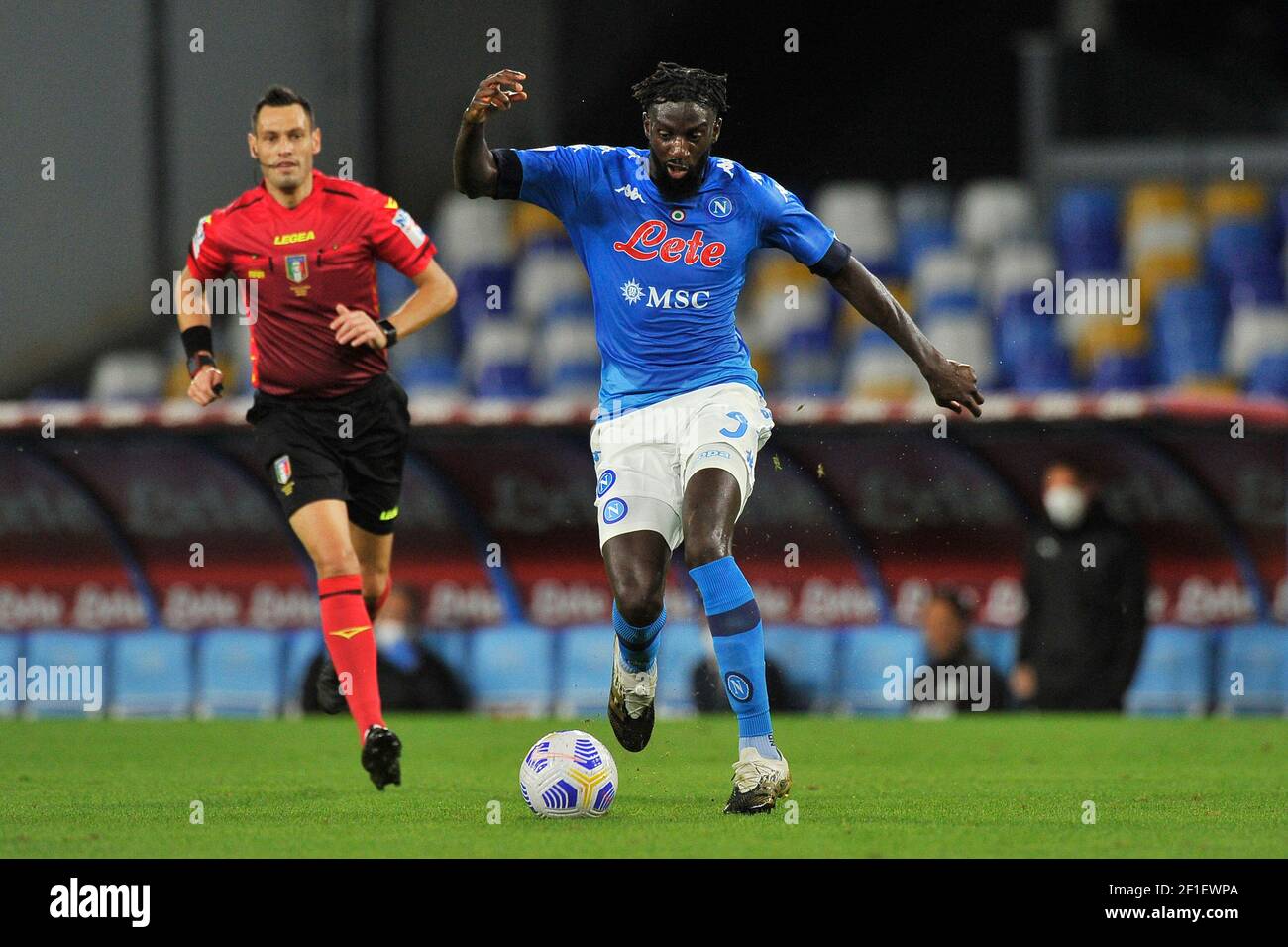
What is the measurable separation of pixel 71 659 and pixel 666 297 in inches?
356

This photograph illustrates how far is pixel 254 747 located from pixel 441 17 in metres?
8.45

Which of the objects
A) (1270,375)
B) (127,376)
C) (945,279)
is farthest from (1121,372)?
(127,376)

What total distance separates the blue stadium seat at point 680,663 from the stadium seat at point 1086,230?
19.6ft

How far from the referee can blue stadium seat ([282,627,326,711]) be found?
269 inches

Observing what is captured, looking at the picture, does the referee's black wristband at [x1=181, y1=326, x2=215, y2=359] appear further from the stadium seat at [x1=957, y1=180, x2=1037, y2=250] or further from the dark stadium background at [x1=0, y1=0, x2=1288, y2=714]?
the stadium seat at [x1=957, y1=180, x2=1037, y2=250]

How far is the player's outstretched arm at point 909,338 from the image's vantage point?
7.74m

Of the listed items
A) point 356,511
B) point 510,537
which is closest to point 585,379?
point 510,537

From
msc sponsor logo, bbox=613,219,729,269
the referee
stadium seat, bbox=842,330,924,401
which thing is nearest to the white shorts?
msc sponsor logo, bbox=613,219,729,269

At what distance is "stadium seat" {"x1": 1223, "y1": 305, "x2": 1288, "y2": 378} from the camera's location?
17.2 metres

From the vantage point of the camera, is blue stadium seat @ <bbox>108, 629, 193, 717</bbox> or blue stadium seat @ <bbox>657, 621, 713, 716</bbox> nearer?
blue stadium seat @ <bbox>657, 621, 713, 716</bbox>

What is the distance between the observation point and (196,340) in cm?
841

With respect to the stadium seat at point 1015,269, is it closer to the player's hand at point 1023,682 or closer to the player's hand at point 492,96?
the player's hand at point 1023,682

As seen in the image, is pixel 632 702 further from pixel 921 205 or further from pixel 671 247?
pixel 921 205

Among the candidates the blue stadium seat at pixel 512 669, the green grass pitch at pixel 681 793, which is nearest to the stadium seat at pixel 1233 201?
the green grass pitch at pixel 681 793
